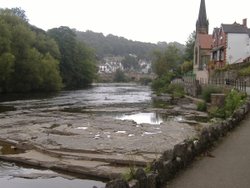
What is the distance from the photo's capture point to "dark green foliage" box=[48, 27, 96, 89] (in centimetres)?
10856

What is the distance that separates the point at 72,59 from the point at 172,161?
338 feet

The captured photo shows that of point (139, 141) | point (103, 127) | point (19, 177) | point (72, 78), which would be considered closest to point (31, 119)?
point (103, 127)

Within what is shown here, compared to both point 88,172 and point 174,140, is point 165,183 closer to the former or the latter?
point 88,172

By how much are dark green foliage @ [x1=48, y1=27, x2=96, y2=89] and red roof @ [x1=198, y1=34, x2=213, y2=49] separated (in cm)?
3450

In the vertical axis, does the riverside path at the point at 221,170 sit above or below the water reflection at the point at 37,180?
above

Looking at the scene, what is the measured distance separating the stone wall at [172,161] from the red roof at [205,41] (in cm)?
7289

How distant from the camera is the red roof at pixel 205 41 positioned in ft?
285

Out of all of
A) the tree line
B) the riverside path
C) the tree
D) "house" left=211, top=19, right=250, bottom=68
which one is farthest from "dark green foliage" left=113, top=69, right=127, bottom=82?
the riverside path

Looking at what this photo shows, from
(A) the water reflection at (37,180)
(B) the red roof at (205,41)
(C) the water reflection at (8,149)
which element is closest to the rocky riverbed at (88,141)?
(C) the water reflection at (8,149)

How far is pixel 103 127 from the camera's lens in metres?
27.9

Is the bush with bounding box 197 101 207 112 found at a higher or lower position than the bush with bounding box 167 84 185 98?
lower

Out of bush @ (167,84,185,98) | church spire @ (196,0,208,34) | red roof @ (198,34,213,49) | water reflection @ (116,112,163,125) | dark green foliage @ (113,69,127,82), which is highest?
church spire @ (196,0,208,34)

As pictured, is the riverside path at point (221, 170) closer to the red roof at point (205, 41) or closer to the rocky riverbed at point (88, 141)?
the rocky riverbed at point (88, 141)

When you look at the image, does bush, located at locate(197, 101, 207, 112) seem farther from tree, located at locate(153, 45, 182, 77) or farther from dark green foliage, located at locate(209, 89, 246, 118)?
tree, located at locate(153, 45, 182, 77)
